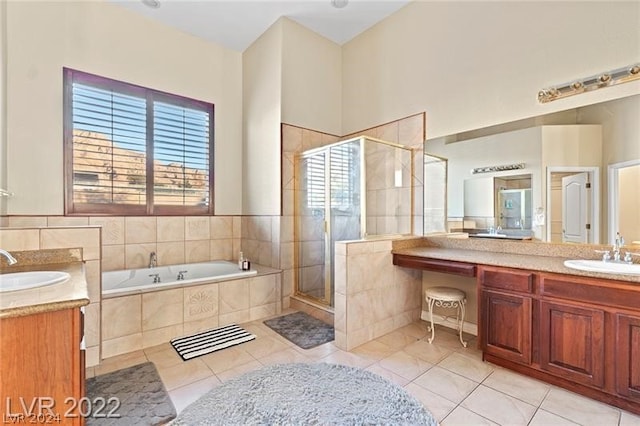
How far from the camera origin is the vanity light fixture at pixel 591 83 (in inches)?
77.3

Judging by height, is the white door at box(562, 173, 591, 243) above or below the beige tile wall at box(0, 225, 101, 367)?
above

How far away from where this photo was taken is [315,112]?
12.5 ft

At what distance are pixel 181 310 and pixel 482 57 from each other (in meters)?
3.63

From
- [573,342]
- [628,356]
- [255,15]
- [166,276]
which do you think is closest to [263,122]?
[255,15]

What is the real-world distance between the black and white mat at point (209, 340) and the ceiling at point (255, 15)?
11.2 feet

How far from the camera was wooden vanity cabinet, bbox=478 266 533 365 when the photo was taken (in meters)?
2.02

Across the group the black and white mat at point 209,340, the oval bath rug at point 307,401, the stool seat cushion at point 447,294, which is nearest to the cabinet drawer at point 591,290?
the stool seat cushion at point 447,294

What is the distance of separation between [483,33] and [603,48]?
92 centimetres

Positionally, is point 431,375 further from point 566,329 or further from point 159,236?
point 159,236

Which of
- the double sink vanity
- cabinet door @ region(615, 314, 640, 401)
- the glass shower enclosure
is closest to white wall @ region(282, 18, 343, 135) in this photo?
the glass shower enclosure

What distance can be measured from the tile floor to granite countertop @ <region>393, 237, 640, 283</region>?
0.78m

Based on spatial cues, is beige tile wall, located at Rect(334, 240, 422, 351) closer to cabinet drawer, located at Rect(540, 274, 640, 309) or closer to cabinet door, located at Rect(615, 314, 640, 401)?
cabinet drawer, located at Rect(540, 274, 640, 309)

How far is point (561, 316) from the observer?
6.19 ft

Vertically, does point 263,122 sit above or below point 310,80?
below
